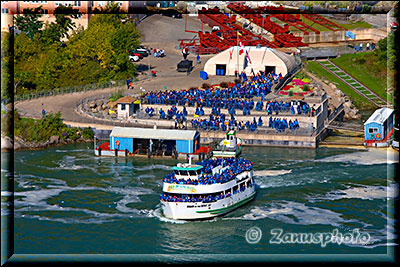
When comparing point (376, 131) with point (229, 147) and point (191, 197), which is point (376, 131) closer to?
point (229, 147)

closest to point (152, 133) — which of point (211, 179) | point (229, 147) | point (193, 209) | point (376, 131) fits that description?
point (229, 147)

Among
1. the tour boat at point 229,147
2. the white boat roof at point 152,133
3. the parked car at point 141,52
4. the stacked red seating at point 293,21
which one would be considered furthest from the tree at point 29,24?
the tour boat at point 229,147

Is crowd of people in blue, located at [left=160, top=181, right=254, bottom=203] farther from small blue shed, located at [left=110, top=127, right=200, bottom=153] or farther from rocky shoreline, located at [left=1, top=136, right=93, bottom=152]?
rocky shoreline, located at [left=1, top=136, right=93, bottom=152]

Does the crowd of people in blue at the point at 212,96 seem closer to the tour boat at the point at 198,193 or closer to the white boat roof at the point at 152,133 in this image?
the white boat roof at the point at 152,133

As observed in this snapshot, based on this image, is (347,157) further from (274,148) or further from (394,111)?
(394,111)

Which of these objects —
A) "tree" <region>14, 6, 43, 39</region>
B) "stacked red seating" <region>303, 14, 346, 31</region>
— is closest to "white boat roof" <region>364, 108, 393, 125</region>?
"stacked red seating" <region>303, 14, 346, 31</region>

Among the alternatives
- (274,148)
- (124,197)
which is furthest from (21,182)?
(274,148)
